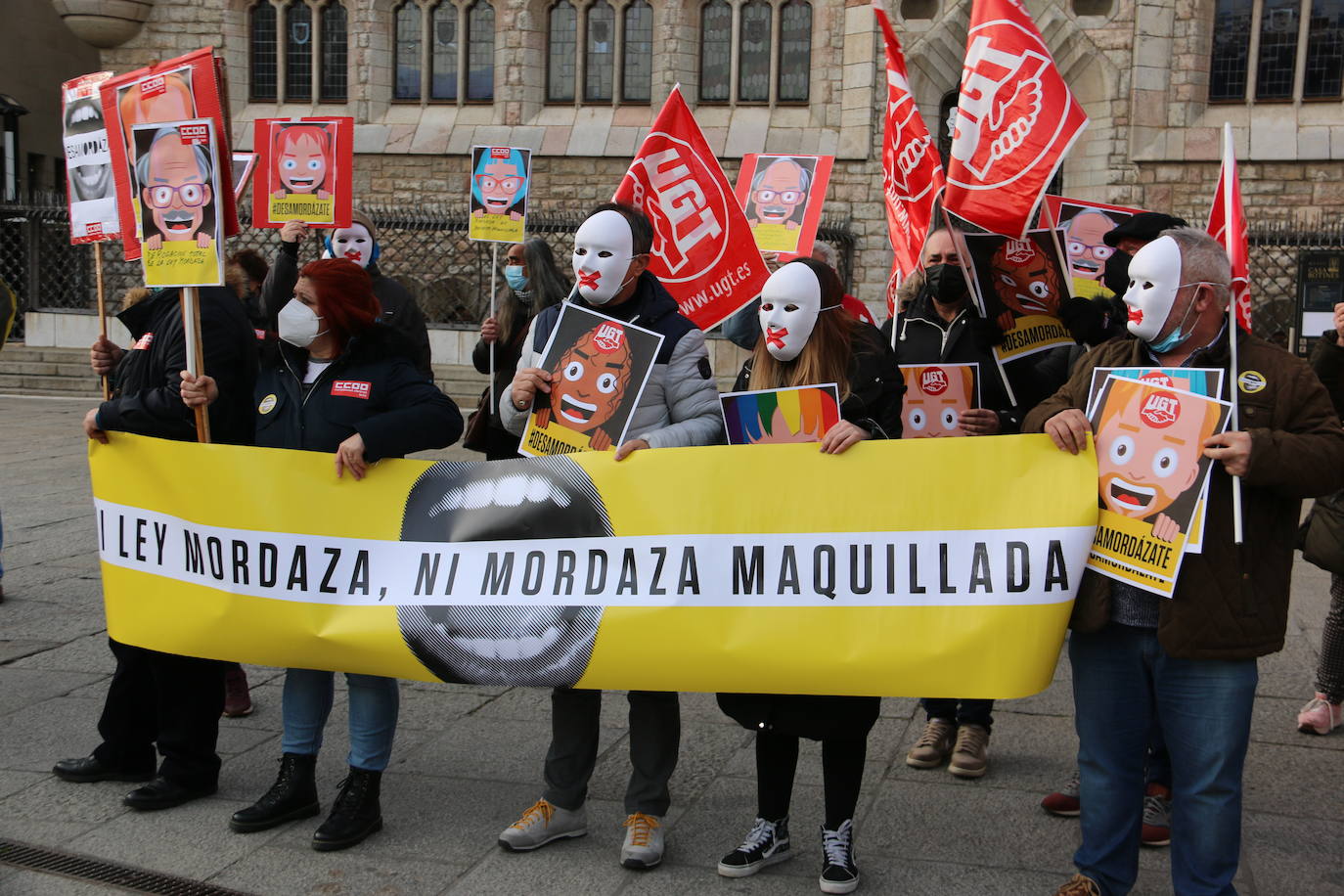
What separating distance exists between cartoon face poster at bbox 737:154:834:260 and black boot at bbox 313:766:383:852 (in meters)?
4.09

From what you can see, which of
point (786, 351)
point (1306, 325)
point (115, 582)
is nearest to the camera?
point (786, 351)

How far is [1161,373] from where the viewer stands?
3.18 m

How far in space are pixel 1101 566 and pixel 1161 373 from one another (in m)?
0.52

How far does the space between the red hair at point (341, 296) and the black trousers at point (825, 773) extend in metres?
1.79

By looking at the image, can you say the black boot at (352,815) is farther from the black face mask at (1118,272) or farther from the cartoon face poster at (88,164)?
the black face mask at (1118,272)

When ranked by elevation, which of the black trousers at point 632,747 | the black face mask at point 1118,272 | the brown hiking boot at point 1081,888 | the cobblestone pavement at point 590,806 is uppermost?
the black face mask at point 1118,272

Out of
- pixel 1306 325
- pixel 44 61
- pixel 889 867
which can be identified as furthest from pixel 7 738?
pixel 44 61

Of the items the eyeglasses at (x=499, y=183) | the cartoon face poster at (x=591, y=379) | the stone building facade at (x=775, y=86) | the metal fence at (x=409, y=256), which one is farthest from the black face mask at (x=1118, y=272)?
the stone building facade at (x=775, y=86)

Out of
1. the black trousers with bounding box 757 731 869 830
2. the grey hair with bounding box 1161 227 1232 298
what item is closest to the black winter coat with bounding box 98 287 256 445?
the black trousers with bounding box 757 731 869 830

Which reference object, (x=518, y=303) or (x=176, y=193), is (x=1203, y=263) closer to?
(x=176, y=193)

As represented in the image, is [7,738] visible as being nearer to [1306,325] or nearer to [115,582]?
[115,582]

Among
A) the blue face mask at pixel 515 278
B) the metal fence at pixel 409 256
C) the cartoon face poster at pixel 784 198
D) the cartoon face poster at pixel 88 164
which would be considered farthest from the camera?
the metal fence at pixel 409 256

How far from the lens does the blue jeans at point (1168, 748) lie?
313cm

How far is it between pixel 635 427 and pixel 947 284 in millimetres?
1433
